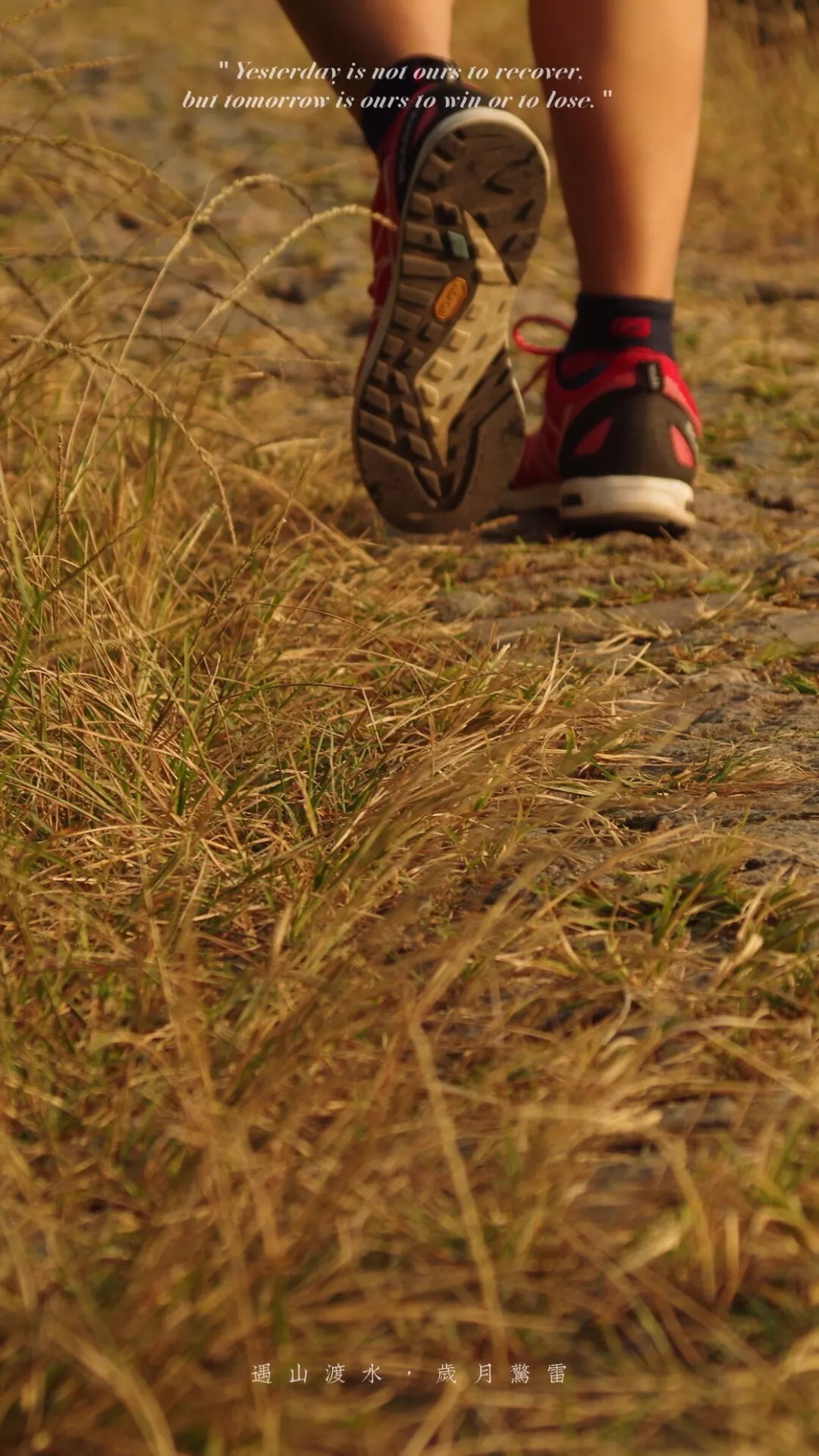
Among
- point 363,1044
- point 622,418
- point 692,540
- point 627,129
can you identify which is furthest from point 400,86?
point 363,1044

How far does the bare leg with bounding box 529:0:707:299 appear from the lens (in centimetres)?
210

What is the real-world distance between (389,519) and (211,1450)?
150cm

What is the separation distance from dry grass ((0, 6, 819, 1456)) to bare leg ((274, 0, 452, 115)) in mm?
411

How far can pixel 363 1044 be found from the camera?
1.05 metres

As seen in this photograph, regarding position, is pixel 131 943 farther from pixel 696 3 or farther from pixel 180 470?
pixel 696 3

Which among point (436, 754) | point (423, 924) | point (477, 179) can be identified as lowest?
point (423, 924)

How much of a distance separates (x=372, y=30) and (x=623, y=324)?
513 mm

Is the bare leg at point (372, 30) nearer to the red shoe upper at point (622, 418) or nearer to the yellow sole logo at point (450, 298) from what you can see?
the yellow sole logo at point (450, 298)

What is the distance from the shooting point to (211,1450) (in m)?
0.75

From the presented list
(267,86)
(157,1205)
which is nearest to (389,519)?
(157,1205)

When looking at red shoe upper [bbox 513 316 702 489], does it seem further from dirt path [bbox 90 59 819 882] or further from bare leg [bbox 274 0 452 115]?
bare leg [bbox 274 0 452 115]

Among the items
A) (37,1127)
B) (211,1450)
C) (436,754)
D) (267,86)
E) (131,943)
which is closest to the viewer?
(211,1450)

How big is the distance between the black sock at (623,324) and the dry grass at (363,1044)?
65 cm

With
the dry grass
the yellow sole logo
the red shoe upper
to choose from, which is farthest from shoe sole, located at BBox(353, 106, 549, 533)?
the dry grass
